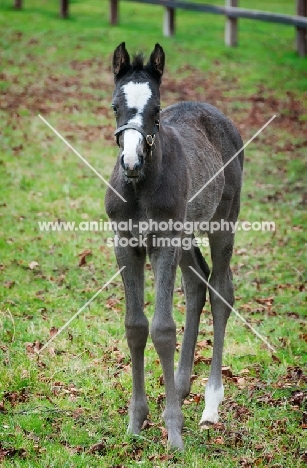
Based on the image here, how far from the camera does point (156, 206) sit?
494 cm

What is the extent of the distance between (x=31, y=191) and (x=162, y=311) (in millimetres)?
6768

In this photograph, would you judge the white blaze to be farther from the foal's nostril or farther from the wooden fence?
the wooden fence

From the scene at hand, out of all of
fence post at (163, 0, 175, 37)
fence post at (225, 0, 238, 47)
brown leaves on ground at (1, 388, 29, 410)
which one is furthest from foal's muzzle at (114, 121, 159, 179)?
fence post at (163, 0, 175, 37)

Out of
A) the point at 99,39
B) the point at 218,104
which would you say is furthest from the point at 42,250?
the point at 99,39

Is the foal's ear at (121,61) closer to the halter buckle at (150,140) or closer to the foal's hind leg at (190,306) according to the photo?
the halter buckle at (150,140)

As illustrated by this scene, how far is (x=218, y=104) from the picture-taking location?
16250 millimetres

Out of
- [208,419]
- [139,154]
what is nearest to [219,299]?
[208,419]

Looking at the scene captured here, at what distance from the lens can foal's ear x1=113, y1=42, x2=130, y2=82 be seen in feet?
16.0

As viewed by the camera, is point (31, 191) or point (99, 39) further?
point (99, 39)

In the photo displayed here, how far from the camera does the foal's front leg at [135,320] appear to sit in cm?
505

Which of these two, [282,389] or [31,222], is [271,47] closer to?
[31,222]

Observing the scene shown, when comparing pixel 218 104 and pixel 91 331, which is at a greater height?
pixel 218 104

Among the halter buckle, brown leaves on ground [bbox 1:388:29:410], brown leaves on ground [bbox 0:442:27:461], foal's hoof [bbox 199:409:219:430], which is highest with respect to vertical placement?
the halter buckle

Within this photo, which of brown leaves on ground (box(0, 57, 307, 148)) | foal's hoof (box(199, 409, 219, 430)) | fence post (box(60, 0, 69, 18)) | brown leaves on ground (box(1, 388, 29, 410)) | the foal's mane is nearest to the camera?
the foal's mane
